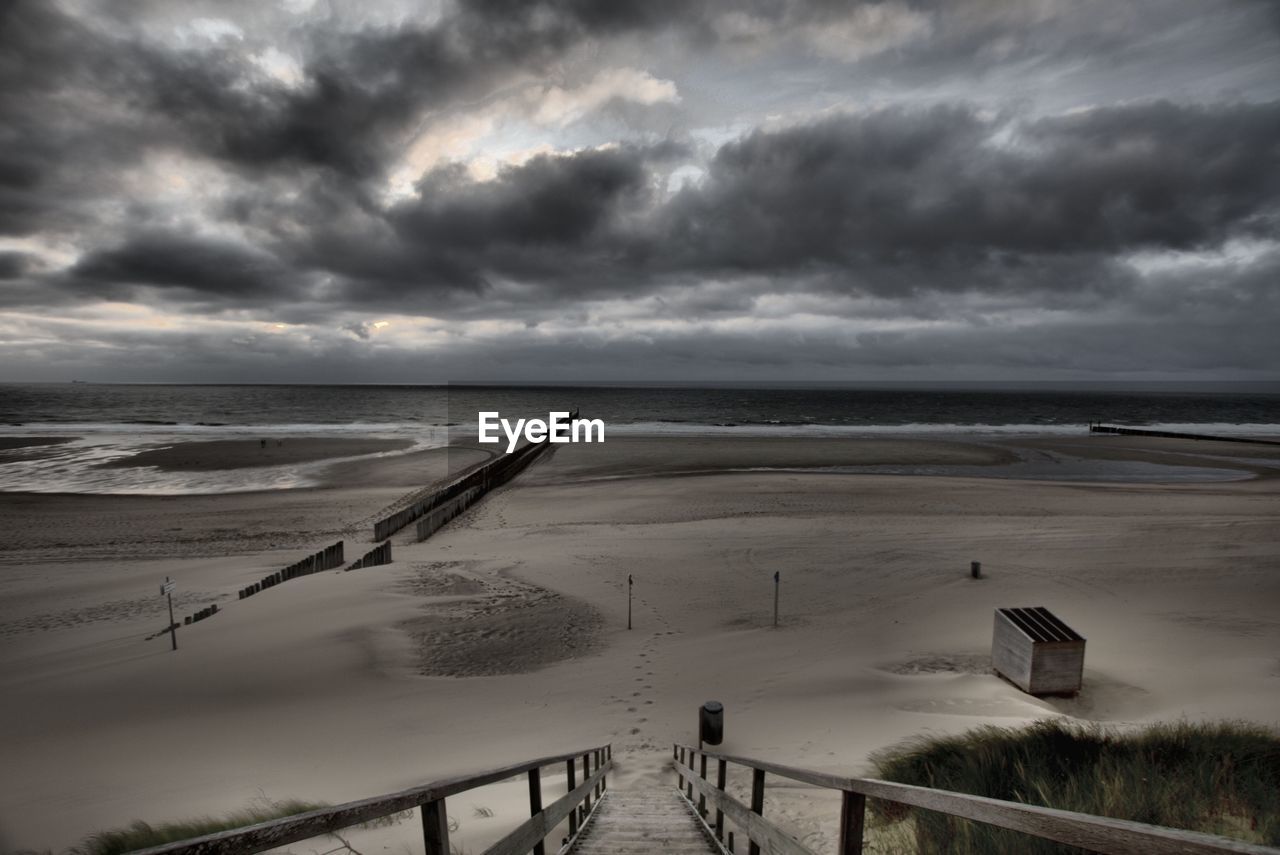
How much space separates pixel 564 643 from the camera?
12.8m

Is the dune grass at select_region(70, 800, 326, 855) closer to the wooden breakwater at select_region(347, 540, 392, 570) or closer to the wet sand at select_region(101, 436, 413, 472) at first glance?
the wooden breakwater at select_region(347, 540, 392, 570)

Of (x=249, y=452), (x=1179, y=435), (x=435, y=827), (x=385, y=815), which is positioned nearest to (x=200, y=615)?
(x=385, y=815)

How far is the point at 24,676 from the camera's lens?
10.7 metres

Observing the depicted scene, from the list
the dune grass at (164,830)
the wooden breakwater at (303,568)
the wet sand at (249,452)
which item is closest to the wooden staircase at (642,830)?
the dune grass at (164,830)

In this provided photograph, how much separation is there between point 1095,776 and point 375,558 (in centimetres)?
1714

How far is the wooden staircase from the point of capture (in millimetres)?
4867

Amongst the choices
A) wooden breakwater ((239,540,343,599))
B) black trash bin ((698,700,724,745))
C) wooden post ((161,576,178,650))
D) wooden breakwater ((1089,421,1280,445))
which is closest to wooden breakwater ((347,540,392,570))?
wooden breakwater ((239,540,343,599))

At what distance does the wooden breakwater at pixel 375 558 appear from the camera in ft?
56.6

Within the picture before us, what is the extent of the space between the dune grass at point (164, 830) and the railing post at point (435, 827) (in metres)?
3.16

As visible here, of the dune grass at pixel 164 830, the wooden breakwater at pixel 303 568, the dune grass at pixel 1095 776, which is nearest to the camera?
the dune grass at pixel 1095 776

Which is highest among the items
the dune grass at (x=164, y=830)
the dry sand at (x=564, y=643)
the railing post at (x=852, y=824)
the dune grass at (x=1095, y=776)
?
the railing post at (x=852, y=824)

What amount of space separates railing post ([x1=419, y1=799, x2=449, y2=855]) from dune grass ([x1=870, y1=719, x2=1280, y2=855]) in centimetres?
338

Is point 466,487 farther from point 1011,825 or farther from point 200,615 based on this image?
point 1011,825

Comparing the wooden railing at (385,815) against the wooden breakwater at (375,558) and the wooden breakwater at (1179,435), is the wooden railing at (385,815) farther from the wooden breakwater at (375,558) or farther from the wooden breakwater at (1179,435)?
the wooden breakwater at (1179,435)
